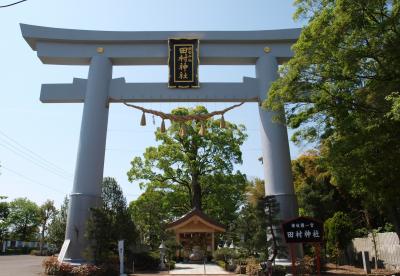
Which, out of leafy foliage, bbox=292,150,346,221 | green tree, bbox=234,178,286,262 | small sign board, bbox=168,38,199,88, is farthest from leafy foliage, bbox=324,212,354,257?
small sign board, bbox=168,38,199,88

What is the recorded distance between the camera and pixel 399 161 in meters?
10.4

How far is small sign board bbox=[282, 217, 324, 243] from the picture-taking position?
11977 mm

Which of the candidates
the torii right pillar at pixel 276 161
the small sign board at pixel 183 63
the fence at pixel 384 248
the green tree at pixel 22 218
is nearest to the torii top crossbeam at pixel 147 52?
the small sign board at pixel 183 63

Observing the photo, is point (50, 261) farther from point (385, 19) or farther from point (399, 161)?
point (385, 19)

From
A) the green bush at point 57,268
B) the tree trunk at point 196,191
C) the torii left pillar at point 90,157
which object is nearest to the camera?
the green bush at point 57,268

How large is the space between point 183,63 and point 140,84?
2.27 m

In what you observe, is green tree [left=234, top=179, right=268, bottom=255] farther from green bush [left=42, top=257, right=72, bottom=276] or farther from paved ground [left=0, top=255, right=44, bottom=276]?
paved ground [left=0, top=255, right=44, bottom=276]

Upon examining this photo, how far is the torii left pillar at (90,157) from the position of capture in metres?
15.0

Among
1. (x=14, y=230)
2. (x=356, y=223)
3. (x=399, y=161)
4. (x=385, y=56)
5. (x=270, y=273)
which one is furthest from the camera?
(x=14, y=230)

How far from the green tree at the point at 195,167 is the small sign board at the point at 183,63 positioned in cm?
709

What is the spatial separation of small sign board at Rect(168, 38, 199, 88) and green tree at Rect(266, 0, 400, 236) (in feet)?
18.5

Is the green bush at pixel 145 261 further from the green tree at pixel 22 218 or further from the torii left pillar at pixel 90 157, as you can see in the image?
the green tree at pixel 22 218

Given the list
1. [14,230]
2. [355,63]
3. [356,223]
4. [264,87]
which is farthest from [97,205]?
[14,230]

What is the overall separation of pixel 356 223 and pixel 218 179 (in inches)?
341
